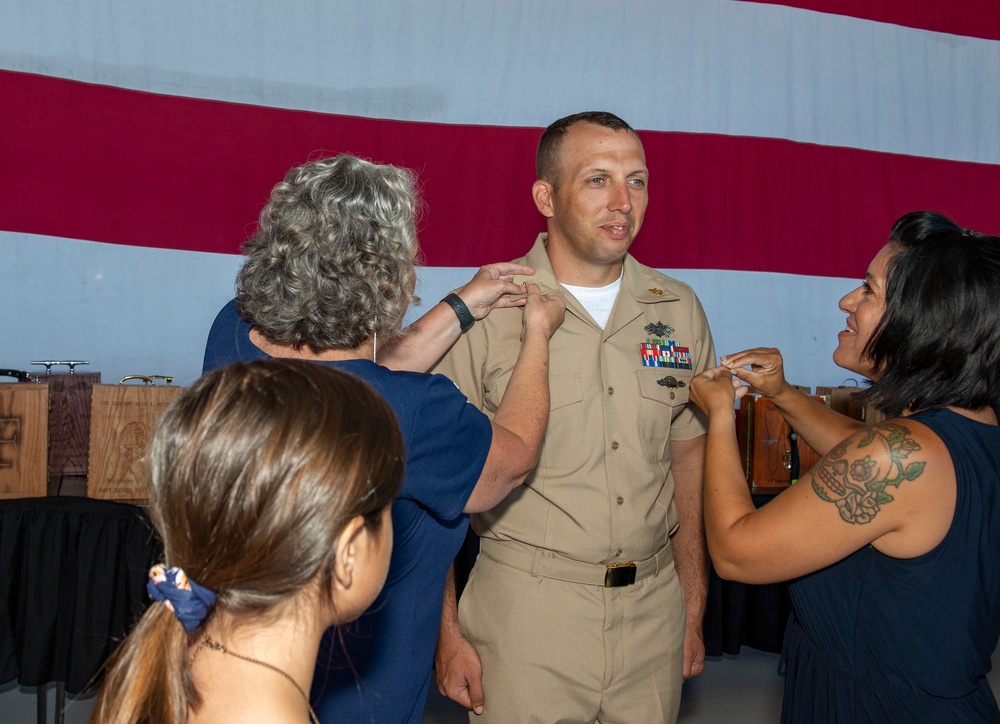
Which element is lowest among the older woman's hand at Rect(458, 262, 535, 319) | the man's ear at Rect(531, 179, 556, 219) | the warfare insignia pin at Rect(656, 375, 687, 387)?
the warfare insignia pin at Rect(656, 375, 687, 387)

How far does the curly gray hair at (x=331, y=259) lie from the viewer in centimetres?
124

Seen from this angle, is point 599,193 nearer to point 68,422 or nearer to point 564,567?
point 564,567

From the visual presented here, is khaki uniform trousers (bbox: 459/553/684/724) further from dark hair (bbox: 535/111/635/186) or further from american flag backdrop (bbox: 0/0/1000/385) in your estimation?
american flag backdrop (bbox: 0/0/1000/385)

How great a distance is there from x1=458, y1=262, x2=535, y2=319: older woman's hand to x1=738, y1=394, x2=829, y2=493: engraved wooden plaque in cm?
134

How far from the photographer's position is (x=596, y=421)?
1941mm

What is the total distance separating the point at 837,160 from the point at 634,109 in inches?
33.4

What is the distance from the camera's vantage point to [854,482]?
1332 mm

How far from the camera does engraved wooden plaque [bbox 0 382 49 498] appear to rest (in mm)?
2467

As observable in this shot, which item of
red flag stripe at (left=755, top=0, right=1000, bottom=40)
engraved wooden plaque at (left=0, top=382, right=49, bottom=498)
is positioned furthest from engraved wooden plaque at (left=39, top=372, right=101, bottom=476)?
red flag stripe at (left=755, top=0, right=1000, bottom=40)

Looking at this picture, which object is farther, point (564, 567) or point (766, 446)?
point (766, 446)

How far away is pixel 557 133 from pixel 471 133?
120 centimetres

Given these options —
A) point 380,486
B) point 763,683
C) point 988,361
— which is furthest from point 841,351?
point 763,683

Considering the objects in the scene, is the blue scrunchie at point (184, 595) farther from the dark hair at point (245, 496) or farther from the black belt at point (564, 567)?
the black belt at point (564, 567)

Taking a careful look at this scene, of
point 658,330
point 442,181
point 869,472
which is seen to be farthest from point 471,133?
point 869,472
